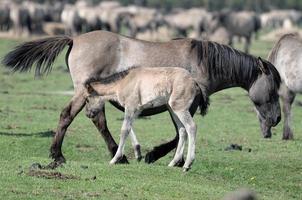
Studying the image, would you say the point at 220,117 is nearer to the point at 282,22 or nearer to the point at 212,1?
the point at 282,22

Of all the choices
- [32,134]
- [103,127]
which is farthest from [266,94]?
[32,134]

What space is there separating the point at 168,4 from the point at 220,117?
229 feet

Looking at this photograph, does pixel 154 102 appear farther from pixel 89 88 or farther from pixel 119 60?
pixel 119 60

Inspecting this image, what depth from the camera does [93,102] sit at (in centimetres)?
1295

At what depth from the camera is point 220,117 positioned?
812 inches

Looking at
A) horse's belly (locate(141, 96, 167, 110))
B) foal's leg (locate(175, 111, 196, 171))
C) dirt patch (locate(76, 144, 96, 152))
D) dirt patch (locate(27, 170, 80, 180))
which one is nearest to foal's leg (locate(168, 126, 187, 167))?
foal's leg (locate(175, 111, 196, 171))

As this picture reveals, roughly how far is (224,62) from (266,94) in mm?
1135

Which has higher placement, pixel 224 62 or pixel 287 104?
pixel 224 62

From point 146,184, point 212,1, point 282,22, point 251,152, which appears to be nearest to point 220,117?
point 251,152

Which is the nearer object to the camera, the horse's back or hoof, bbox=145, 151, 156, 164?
hoof, bbox=145, 151, 156, 164

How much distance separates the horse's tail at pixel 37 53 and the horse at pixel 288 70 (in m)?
4.98

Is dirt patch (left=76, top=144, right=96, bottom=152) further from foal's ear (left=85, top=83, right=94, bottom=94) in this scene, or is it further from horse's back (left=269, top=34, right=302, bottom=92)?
horse's back (left=269, top=34, right=302, bottom=92)

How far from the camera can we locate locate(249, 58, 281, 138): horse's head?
14250 millimetres

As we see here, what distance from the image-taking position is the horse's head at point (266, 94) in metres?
14.2
